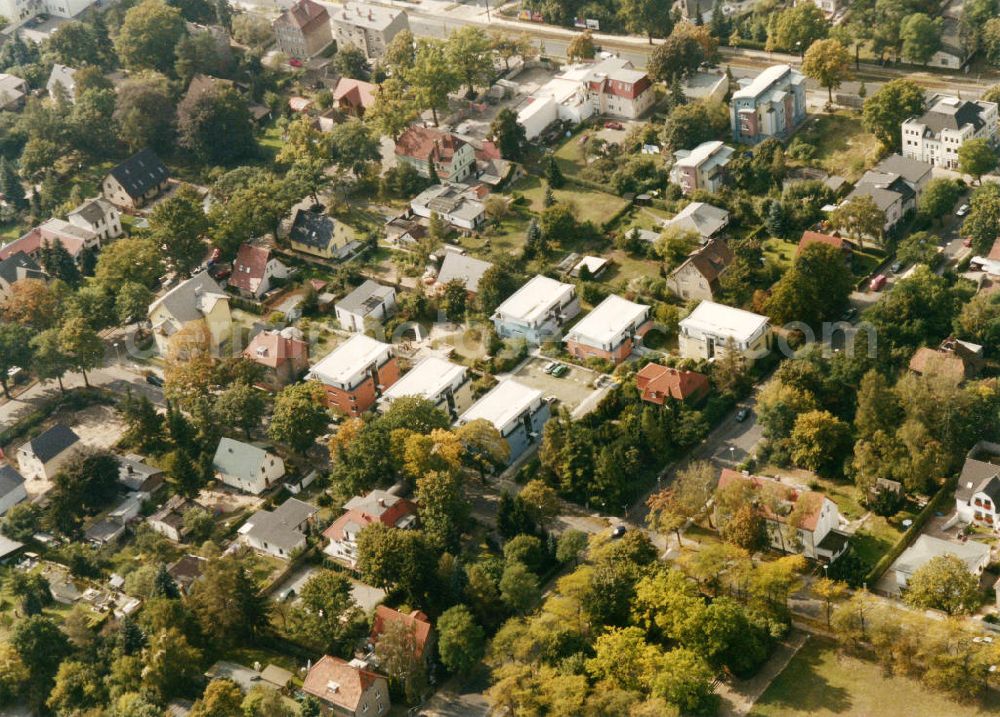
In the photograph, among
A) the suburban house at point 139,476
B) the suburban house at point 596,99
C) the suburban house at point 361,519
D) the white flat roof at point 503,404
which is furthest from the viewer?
the suburban house at point 596,99

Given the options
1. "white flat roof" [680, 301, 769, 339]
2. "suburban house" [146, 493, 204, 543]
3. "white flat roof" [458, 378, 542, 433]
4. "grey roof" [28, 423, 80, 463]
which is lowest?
"suburban house" [146, 493, 204, 543]

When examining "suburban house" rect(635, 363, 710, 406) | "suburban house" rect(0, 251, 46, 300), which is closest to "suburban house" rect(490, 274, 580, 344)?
"suburban house" rect(635, 363, 710, 406)

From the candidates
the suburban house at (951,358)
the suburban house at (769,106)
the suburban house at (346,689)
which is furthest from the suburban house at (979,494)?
the suburban house at (769,106)

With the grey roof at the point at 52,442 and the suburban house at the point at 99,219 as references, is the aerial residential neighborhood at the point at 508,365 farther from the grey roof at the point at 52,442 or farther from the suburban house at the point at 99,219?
the suburban house at the point at 99,219

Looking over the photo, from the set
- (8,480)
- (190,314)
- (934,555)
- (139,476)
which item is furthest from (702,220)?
(8,480)

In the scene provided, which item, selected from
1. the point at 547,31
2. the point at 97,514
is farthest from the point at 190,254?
the point at 547,31

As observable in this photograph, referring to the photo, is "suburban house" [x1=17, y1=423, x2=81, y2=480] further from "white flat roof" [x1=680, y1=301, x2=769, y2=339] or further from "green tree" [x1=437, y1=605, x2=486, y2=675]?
"white flat roof" [x1=680, y1=301, x2=769, y2=339]

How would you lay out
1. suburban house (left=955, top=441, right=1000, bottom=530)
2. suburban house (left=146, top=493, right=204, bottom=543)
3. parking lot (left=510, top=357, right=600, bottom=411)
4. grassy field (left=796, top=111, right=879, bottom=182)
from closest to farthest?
suburban house (left=955, top=441, right=1000, bottom=530) < suburban house (left=146, top=493, right=204, bottom=543) < parking lot (left=510, top=357, right=600, bottom=411) < grassy field (left=796, top=111, right=879, bottom=182)
